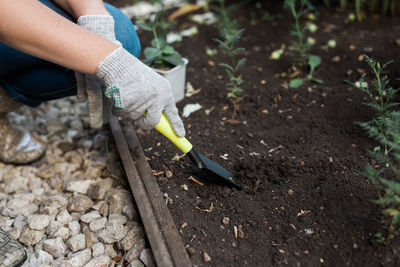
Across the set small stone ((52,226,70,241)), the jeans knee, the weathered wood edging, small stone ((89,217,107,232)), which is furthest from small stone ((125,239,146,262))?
the jeans knee

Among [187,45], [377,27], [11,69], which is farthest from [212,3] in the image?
[11,69]

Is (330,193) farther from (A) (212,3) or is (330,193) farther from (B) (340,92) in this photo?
(A) (212,3)

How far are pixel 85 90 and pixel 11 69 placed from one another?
0.36m

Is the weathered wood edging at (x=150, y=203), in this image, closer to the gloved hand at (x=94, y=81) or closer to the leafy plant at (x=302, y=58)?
the gloved hand at (x=94, y=81)

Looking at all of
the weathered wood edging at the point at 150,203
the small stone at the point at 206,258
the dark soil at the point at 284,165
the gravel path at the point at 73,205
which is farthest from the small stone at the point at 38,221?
the small stone at the point at 206,258

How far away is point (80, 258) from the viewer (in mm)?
1503

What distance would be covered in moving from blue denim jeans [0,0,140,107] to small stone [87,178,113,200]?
0.48m

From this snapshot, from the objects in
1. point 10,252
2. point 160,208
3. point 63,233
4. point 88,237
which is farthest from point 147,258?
point 10,252

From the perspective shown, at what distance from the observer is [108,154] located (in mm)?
2037

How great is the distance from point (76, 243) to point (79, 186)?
346 mm

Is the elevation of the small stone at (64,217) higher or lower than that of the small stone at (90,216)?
higher

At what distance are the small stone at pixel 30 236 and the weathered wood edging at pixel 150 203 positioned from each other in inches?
18.3

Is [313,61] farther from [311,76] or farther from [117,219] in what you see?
[117,219]

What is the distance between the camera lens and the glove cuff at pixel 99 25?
1523mm
